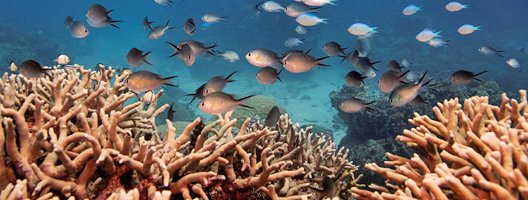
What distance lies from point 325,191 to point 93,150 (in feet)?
6.66

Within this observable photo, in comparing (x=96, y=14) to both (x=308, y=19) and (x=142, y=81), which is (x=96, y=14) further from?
(x=308, y=19)

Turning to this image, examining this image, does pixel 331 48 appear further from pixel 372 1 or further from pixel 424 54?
pixel 372 1

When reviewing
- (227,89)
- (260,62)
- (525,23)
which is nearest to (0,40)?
(227,89)

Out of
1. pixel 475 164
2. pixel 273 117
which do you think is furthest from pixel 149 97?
pixel 475 164

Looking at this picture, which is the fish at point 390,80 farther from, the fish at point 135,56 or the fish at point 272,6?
the fish at point 135,56

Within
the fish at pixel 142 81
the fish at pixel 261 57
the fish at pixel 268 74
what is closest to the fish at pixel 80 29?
the fish at pixel 142 81

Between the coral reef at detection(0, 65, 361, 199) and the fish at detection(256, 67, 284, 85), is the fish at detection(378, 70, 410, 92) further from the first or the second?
the coral reef at detection(0, 65, 361, 199)

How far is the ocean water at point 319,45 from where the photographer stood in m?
20.4

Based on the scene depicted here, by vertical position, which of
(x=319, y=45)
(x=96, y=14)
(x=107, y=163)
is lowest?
(x=319, y=45)

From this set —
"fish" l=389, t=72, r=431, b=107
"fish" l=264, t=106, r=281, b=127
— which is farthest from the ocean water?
"fish" l=264, t=106, r=281, b=127

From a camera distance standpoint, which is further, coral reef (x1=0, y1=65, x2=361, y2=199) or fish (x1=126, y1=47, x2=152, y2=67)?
fish (x1=126, y1=47, x2=152, y2=67)

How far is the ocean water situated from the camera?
2042cm

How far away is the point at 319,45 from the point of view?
33000mm

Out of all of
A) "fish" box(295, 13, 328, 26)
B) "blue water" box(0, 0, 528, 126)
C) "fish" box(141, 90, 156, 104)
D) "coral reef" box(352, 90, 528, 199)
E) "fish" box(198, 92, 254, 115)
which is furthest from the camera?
"blue water" box(0, 0, 528, 126)
